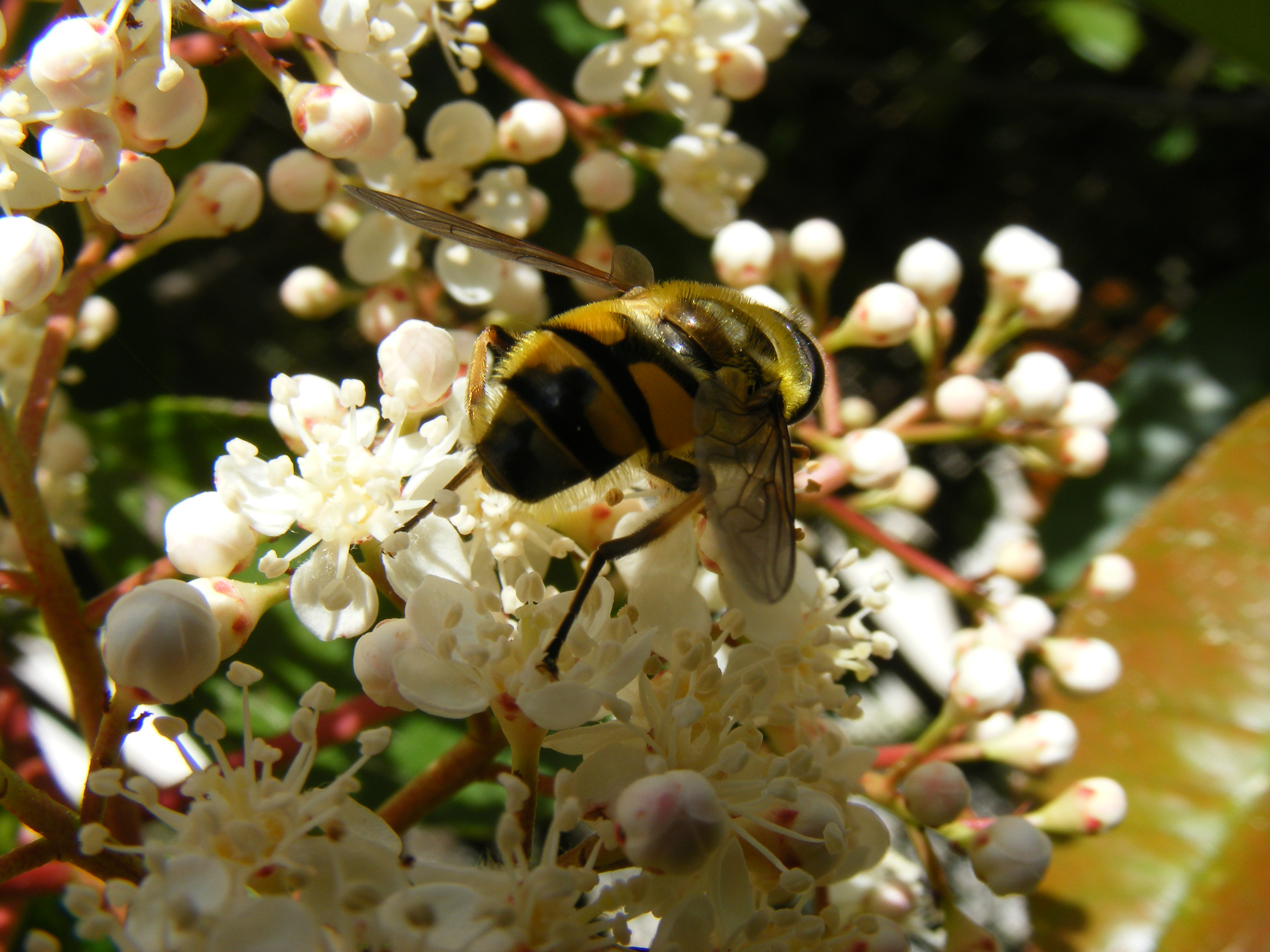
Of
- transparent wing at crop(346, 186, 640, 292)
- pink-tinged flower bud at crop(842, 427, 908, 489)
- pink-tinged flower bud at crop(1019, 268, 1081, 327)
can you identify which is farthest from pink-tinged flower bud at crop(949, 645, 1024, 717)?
transparent wing at crop(346, 186, 640, 292)

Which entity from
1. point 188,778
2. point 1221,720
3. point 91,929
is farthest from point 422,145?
point 1221,720

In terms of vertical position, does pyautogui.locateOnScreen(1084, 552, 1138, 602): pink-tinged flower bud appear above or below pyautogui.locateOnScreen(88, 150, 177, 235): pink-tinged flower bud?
below

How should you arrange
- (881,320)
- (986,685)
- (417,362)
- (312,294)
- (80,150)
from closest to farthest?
(80,150)
(417,362)
(986,685)
(881,320)
(312,294)

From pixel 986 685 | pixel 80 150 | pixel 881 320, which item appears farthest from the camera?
pixel 881 320

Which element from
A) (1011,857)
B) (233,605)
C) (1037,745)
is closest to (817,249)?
(1037,745)

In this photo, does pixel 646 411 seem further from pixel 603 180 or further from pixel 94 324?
pixel 94 324

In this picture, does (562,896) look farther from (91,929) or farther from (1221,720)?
(1221,720)

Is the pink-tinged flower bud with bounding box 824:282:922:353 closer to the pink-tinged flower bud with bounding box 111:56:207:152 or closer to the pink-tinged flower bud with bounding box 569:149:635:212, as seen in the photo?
the pink-tinged flower bud with bounding box 569:149:635:212
